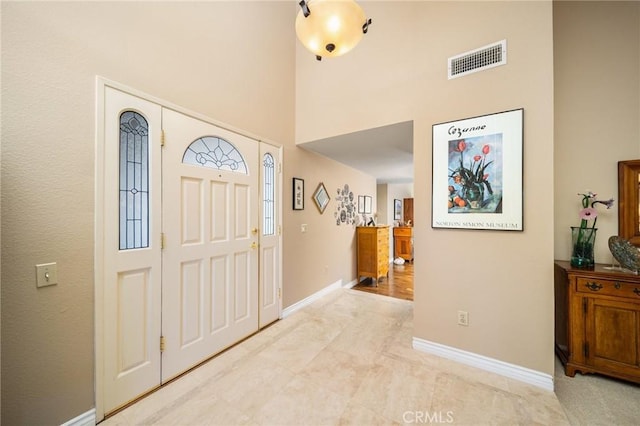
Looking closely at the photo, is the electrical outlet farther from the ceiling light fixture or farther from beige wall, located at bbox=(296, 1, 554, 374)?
the ceiling light fixture

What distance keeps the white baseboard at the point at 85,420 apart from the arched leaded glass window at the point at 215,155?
A: 5.59 ft

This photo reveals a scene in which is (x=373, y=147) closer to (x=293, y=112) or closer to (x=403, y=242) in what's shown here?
(x=293, y=112)

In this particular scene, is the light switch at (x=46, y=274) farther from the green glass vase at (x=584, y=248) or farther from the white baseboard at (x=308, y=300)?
the green glass vase at (x=584, y=248)

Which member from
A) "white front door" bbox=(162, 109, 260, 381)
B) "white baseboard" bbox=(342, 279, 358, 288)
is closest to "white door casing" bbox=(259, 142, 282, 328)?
"white front door" bbox=(162, 109, 260, 381)

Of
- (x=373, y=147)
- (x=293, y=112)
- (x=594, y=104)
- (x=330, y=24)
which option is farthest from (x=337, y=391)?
(x=594, y=104)

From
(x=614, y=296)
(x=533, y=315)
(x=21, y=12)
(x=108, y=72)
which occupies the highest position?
(x=21, y=12)

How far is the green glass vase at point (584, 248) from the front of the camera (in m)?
1.86

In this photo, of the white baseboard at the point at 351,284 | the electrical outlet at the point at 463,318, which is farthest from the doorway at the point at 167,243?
the white baseboard at the point at 351,284

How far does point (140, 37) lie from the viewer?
5.34ft

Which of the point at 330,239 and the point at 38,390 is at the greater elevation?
the point at 330,239

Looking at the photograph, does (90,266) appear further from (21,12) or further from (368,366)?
(368,366)

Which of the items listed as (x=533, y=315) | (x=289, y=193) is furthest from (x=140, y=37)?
(x=533, y=315)

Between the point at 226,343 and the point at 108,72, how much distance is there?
89.5 inches

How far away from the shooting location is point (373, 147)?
3129 mm
